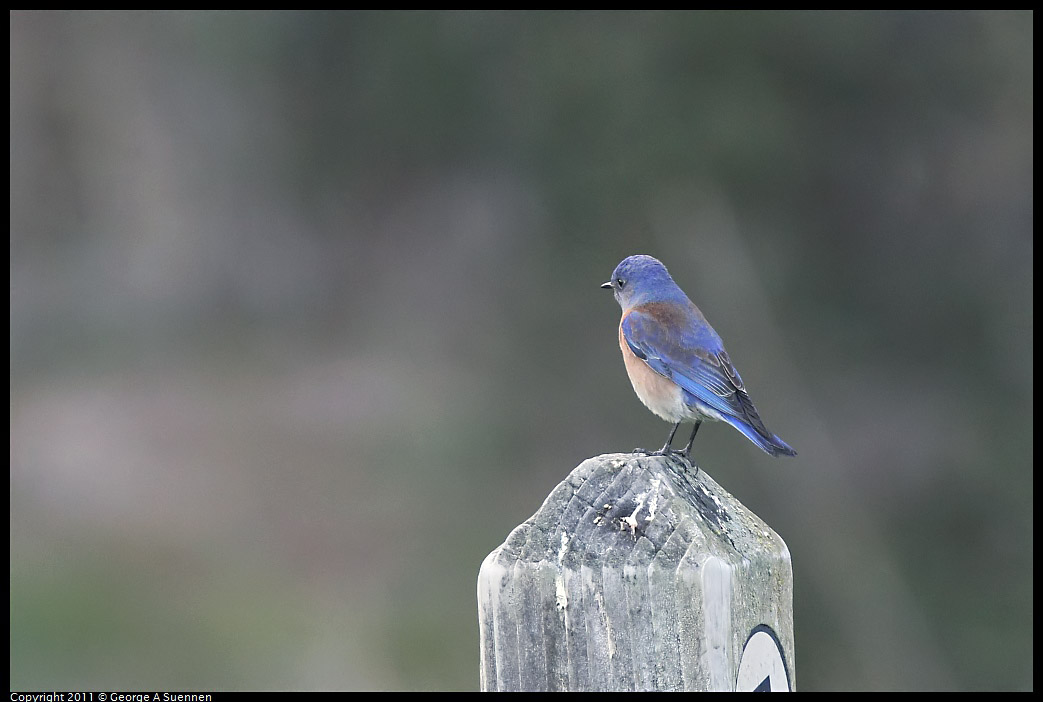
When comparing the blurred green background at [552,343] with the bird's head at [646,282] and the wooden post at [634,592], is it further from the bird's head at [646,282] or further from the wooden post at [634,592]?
the wooden post at [634,592]

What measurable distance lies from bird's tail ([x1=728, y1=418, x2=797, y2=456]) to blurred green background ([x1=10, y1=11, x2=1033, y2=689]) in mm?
4745

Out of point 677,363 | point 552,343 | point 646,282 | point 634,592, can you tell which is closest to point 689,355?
point 677,363

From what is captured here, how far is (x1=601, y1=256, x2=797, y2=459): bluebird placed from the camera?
407cm

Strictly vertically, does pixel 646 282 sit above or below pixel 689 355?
above

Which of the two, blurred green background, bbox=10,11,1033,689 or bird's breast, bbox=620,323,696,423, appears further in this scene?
blurred green background, bbox=10,11,1033,689

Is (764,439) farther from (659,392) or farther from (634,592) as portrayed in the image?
(634,592)

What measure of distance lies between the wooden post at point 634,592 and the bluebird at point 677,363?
5.98ft

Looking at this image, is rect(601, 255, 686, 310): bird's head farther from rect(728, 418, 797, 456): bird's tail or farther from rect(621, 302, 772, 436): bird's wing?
rect(728, 418, 797, 456): bird's tail

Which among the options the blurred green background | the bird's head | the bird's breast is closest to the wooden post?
the bird's breast

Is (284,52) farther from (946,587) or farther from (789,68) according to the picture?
(946,587)

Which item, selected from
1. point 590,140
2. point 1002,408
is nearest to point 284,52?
point 590,140

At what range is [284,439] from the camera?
39.8ft

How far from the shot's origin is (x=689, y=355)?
13.8 ft

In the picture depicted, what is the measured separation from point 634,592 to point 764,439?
6.55 ft
